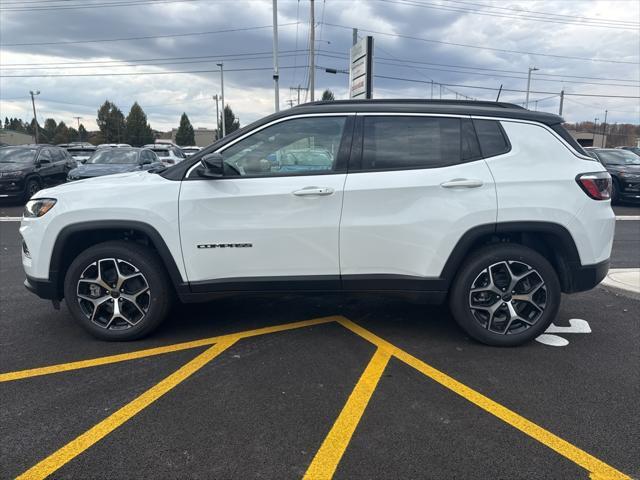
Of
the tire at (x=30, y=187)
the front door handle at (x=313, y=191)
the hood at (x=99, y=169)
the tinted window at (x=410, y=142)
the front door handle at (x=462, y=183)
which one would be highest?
the tinted window at (x=410, y=142)

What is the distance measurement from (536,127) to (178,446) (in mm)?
3389

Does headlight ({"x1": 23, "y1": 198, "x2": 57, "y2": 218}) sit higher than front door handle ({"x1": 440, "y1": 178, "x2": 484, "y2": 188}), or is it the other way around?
front door handle ({"x1": 440, "y1": 178, "x2": 484, "y2": 188})

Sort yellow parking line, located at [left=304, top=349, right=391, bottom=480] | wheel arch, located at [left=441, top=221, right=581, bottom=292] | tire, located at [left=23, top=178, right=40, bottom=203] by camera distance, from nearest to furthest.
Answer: yellow parking line, located at [left=304, top=349, right=391, bottom=480] → wheel arch, located at [left=441, top=221, right=581, bottom=292] → tire, located at [left=23, top=178, right=40, bottom=203]

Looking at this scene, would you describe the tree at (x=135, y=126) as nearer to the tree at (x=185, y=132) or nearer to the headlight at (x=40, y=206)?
the tree at (x=185, y=132)

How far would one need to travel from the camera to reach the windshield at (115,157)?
552 inches

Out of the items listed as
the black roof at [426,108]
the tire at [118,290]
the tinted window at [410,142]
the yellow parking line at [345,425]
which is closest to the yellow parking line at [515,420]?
the yellow parking line at [345,425]

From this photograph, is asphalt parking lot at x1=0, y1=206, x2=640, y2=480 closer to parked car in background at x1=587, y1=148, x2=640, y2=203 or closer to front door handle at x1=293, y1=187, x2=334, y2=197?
front door handle at x1=293, y1=187, x2=334, y2=197

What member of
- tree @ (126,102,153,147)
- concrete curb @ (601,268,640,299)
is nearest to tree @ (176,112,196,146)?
tree @ (126,102,153,147)

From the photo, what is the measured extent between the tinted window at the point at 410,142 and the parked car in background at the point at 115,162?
35.0ft

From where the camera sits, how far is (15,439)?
105 inches

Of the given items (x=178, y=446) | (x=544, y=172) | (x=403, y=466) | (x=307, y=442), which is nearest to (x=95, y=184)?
(x=178, y=446)

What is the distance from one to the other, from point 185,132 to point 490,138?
90831 mm

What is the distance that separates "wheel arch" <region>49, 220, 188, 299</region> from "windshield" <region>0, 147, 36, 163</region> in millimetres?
12203

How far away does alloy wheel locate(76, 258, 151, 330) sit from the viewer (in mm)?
3867
